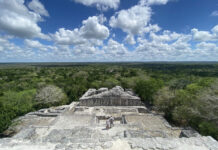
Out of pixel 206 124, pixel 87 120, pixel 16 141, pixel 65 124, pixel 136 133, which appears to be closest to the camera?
pixel 16 141

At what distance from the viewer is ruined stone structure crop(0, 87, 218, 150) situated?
4582 millimetres

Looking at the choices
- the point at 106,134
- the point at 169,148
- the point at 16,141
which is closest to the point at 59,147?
the point at 16,141

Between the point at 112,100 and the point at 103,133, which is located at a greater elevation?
the point at 103,133

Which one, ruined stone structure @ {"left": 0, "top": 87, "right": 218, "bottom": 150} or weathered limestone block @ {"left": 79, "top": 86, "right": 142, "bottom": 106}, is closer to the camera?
ruined stone structure @ {"left": 0, "top": 87, "right": 218, "bottom": 150}

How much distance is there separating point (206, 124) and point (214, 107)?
1584 mm

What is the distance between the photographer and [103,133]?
8.86 meters

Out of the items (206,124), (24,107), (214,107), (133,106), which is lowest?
(133,106)

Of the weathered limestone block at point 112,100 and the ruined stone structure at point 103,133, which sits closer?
the ruined stone structure at point 103,133

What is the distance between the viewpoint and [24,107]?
1420 centimetres

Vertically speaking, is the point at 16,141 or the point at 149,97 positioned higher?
the point at 16,141

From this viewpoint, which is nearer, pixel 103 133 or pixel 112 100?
pixel 103 133

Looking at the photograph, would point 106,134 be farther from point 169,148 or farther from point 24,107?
point 24,107

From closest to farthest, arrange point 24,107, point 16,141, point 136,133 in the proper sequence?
point 16,141 → point 136,133 → point 24,107

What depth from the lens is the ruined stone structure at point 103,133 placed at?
180 inches
